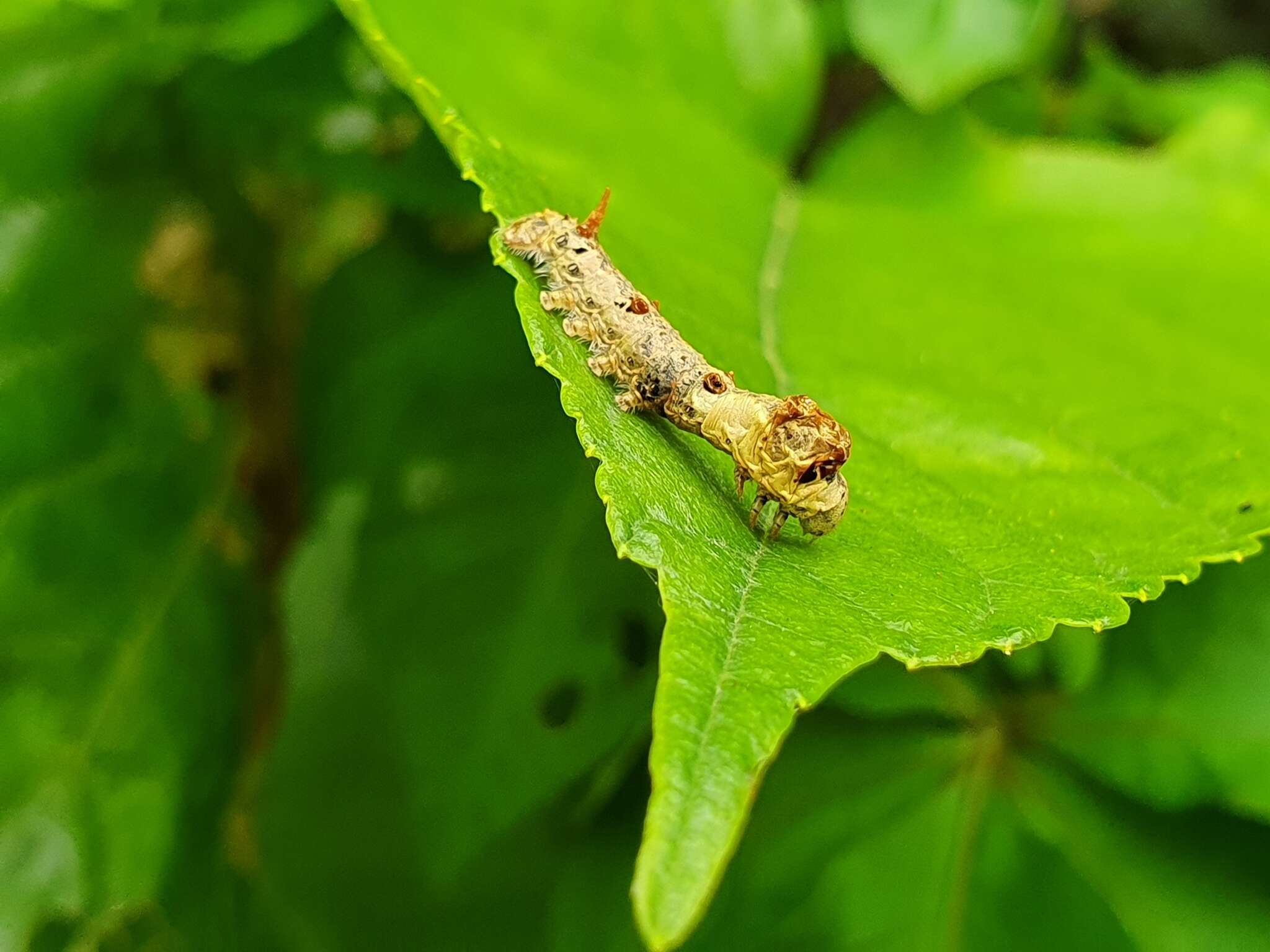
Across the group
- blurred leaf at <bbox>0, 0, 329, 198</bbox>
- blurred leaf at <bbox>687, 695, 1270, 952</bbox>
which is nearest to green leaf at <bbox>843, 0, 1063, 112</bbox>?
blurred leaf at <bbox>0, 0, 329, 198</bbox>

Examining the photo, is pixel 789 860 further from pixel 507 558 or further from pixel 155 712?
pixel 155 712

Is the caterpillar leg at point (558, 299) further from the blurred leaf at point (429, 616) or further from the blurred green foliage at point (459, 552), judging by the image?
the blurred leaf at point (429, 616)

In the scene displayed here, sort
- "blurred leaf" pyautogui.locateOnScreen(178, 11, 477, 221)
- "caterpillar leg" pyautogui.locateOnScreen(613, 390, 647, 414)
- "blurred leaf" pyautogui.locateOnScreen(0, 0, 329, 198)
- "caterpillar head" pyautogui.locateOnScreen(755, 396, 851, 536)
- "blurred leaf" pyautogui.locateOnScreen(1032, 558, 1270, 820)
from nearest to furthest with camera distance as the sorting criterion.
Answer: "caterpillar head" pyautogui.locateOnScreen(755, 396, 851, 536) < "caterpillar leg" pyautogui.locateOnScreen(613, 390, 647, 414) < "blurred leaf" pyautogui.locateOnScreen(1032, 558, 1270, 820) < "blurred leaf" pyautogui.locateOnScreen(0, 0, 329, 198) < "blurred leaf" pyautogui.locateOnScreen(178, 11, 477, 221)

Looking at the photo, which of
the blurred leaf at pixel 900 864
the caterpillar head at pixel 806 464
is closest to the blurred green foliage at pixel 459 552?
the blurred leaf at pixel 900 864

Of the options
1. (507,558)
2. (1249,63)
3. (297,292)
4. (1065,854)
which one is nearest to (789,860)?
(1065,854)

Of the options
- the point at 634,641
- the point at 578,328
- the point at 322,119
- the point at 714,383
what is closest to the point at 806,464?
the point at 714,383

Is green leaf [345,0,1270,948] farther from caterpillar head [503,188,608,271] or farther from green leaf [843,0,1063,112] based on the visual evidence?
green leaf [843,0,1063,112]

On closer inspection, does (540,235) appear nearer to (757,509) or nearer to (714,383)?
(714,383)
